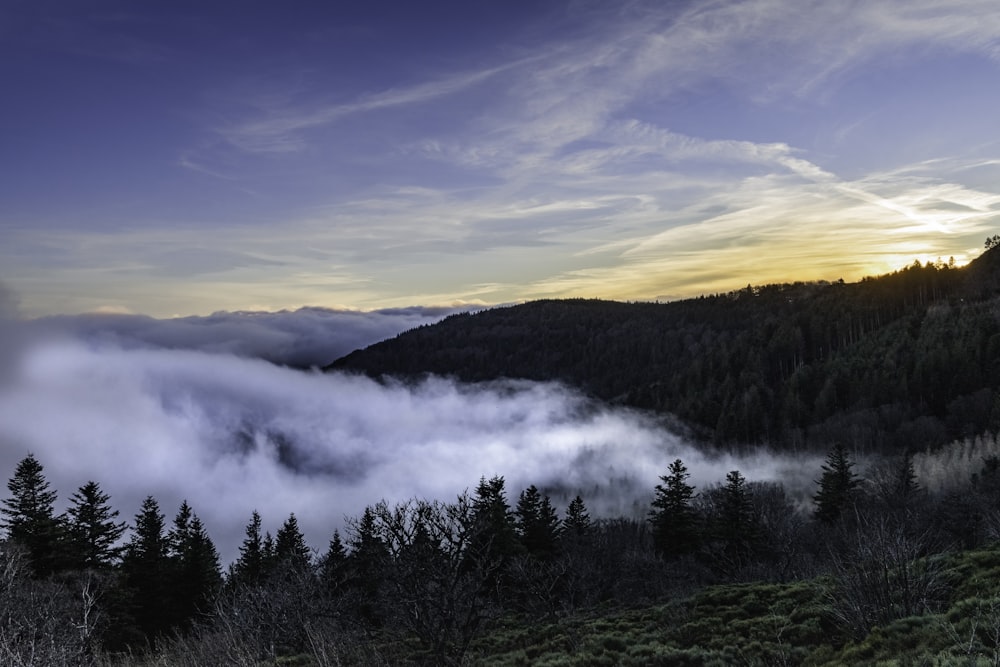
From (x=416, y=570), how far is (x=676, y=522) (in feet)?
151

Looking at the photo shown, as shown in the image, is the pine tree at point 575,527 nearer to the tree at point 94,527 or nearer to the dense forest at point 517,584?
the dense forest at point 517,584

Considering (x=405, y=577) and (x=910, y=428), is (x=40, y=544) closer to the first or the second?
(x=405, y=577)

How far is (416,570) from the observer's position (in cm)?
2172

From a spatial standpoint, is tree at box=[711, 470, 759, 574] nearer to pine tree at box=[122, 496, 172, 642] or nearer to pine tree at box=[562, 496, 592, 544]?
pine tree at box=[562, 496, 592, 544]

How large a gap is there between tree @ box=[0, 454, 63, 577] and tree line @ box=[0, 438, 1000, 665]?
0.10m

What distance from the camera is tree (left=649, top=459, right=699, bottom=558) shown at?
60219mm

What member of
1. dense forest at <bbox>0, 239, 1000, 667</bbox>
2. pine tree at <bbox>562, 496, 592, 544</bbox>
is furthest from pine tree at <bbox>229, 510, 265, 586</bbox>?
pine tree at <bbox>562, 496, 592, 544</bbox>

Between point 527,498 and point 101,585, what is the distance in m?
37.1

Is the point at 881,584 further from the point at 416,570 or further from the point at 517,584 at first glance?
the point at 517,584

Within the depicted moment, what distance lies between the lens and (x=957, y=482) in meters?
102

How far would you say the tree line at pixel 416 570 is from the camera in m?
17.6

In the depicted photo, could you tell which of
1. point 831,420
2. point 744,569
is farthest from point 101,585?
point 831,420

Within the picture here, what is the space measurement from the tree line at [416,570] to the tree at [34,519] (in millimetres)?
98

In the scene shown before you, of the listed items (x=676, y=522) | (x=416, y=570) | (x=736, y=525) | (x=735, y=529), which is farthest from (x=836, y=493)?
(x=416, y=570)
